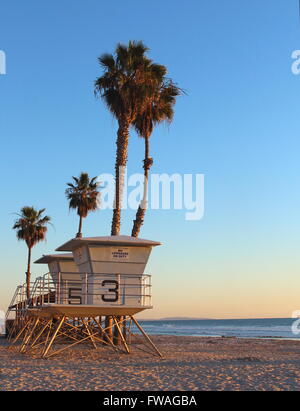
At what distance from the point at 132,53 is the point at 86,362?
53.3 ft

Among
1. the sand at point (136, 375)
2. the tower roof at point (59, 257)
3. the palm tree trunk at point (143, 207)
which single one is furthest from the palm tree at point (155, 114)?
the sand at point (136, 375)

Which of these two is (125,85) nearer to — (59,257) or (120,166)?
(120,166)

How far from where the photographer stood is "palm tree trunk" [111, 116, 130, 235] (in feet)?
88.2

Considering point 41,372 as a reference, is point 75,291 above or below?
above

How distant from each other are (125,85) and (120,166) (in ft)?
13.5

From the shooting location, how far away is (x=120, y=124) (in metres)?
28.1

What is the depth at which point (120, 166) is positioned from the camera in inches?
1078

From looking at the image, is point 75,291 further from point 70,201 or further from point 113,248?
point 70,201

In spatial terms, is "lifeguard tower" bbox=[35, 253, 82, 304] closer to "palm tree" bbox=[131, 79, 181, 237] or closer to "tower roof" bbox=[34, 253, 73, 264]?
"tower roof" bbox=[34, 253, 73, 264]

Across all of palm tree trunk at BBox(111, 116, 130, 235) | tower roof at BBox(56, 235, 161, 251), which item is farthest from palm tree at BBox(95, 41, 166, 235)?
tower roof at BBox(56, 235, 161, 251)

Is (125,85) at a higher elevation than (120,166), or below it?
higher

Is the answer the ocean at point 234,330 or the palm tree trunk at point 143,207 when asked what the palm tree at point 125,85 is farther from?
the ocean at point 234,330

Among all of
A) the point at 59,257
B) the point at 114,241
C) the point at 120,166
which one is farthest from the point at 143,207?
the point at 114,241
